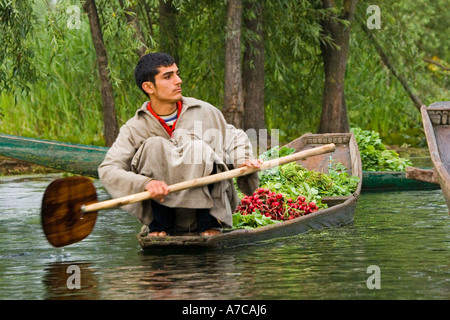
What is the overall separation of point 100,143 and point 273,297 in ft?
35.3

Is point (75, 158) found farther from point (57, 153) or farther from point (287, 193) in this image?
point (287, 193)

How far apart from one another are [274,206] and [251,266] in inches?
67.1

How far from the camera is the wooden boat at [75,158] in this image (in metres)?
13.3

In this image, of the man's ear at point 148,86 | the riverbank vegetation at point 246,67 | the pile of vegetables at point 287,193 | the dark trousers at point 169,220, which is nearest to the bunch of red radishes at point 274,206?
the pile of vegetables at point 287,193

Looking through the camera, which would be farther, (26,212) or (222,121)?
(26,212)

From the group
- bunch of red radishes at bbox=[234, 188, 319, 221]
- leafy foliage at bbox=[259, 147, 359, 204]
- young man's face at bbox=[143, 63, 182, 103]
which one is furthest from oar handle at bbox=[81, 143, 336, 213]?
leafy foliage at bbox=[259, 147, 359, 204]

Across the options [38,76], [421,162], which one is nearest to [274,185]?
[38,76]

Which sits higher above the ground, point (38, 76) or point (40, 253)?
point (38, 76)

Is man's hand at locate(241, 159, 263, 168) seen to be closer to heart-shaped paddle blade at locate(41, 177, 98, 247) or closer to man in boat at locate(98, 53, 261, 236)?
man in boat at locate(98, 53, 261, 236)

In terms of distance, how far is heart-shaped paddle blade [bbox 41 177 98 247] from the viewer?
7.54 m

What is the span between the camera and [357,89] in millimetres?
19062

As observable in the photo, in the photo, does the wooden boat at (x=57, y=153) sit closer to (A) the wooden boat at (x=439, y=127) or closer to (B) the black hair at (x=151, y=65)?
(A) the wooden boat at (x=439, y=127)

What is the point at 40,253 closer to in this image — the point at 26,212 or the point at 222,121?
the point at 222,121

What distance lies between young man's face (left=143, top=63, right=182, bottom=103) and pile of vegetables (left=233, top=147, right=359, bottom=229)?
143cm
